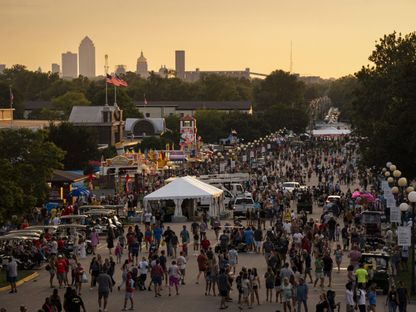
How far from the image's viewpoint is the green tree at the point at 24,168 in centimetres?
4100

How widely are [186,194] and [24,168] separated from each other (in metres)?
7.32

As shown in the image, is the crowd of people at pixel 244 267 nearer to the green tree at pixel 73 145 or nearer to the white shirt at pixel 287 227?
the white shirt at pixel 287 227

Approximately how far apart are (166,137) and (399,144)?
232 ft

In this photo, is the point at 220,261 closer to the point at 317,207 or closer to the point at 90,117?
the point at 317,207

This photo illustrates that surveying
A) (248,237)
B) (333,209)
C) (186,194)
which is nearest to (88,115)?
(333,209)

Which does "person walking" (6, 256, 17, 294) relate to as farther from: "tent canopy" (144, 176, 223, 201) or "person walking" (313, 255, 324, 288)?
"tent canopy" (144, 176, 223, 201)

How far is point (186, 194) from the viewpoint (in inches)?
1981

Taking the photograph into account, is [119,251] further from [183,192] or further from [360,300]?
[183,192]

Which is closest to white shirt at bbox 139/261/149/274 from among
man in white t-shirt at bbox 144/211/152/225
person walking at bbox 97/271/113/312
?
person walking at bbox 97/271/113/312

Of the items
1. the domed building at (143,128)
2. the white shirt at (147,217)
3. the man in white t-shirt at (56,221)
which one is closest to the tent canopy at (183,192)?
the white shirt at (147,217)

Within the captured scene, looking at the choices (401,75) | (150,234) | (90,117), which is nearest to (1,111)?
(90,117)

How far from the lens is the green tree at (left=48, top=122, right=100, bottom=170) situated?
84875mm

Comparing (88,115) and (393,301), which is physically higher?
(88,115)

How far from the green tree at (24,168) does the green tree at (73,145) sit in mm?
20446
